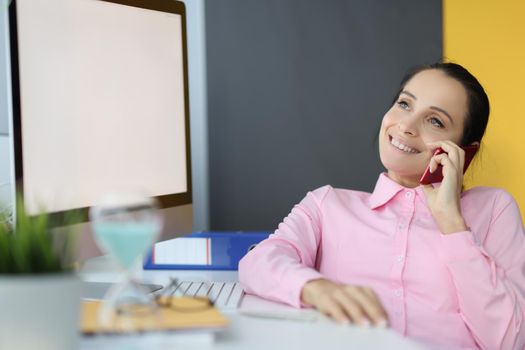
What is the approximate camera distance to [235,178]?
236 centimetres

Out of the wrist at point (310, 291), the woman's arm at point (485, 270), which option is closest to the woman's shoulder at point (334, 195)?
the woman's arm at point (485, 270)

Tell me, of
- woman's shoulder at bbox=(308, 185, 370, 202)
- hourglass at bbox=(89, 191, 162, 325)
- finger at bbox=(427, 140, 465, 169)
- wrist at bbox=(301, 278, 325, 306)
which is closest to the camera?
hourglass at bbox=(89, 191, 162, 325)

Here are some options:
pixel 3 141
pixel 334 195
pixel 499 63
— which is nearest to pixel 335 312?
pixel 334 195

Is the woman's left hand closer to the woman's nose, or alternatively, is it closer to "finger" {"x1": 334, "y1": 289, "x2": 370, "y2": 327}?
the woman's nose

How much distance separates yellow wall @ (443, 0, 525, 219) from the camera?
2463mm

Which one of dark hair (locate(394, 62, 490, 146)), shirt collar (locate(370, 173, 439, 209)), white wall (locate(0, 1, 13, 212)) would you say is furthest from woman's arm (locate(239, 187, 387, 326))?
white wall (locate(0, 1, 13, 212))

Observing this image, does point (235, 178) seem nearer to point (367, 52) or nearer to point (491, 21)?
point (367, 52)

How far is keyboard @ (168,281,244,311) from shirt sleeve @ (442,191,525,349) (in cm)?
42

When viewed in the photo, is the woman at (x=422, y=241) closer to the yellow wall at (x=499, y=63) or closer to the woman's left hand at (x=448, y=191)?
the woman's left hand at (x=448, y=191)

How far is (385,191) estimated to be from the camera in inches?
61.1

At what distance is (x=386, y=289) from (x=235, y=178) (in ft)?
3.34

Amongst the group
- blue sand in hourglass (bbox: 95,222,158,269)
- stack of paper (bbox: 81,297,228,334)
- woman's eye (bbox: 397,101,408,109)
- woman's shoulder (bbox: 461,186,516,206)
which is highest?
woman's eye (bbox: 397,101,408,109)

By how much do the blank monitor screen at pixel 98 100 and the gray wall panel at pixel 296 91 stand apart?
611 mm

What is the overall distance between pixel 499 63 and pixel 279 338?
6.09 ft
